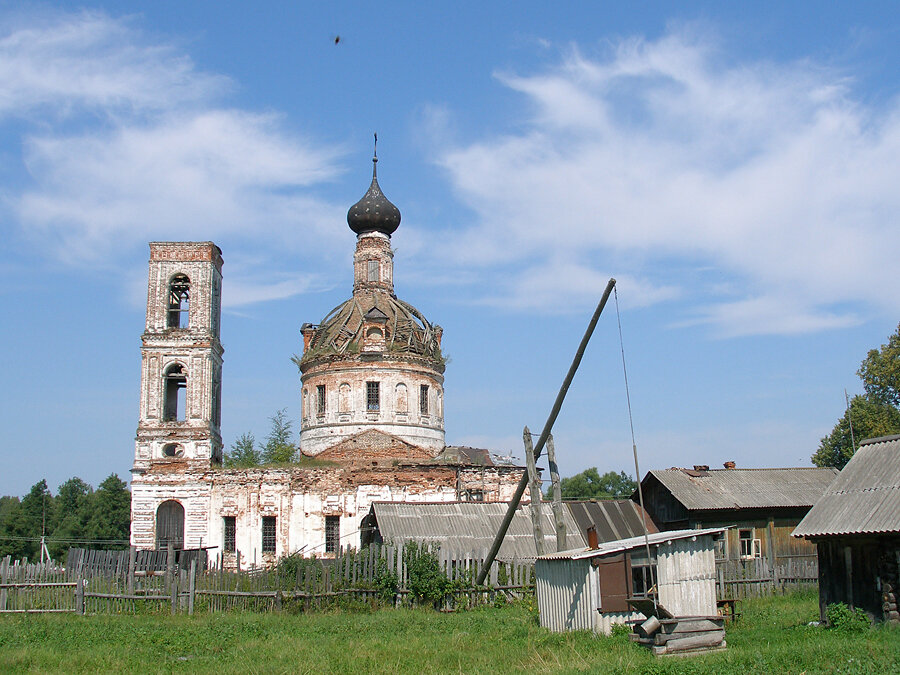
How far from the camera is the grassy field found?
12453 millimetres

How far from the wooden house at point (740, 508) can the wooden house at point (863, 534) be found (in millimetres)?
10395

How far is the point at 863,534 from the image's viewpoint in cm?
1492

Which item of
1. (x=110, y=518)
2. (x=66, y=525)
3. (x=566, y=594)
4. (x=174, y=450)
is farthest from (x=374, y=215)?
(x=66, y=525)

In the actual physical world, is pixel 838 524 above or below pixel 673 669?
above

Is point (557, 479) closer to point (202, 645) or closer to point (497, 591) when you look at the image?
point (497, 591)

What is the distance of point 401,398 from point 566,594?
69.5 ft

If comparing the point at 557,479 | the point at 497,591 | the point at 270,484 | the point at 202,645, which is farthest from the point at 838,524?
the point at 270,484

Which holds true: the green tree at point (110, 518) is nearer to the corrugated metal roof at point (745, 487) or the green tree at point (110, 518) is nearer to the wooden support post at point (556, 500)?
the corrugated metal roof at point (745, 487)

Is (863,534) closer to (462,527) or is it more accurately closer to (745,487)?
(462,527)

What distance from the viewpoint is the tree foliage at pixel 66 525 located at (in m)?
61.0

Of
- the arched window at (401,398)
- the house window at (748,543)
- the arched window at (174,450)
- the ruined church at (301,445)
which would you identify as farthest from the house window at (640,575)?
the arched window at (174,450)

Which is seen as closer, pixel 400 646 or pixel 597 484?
pixel 400 646

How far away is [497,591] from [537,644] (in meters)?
6.24

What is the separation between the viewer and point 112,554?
22.7 metres
